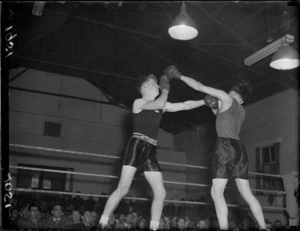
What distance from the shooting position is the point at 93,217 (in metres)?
7.38

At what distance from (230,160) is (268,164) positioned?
24.1 ft

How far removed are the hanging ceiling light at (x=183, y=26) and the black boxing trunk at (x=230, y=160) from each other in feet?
7.29

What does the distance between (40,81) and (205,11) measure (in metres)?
7.60

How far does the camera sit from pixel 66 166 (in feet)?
44.1

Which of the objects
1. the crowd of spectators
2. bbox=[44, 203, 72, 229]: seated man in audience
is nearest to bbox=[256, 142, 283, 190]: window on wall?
the crowd of spectators

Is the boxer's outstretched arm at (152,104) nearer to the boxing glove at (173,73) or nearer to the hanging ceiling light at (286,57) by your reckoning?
the boxing glove at (173,73)

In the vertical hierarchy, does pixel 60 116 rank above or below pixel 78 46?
below

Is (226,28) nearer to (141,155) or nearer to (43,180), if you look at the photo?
(141,155)

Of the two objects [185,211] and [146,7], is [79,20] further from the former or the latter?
[185,211]

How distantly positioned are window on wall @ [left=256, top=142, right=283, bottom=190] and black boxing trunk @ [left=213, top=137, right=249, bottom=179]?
260 inches

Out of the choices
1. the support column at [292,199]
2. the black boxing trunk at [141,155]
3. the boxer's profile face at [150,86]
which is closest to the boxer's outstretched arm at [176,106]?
the boxer's profile face at [150,86]

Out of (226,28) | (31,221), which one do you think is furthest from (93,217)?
(226,28)

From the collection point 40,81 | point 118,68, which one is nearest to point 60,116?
point 40,81

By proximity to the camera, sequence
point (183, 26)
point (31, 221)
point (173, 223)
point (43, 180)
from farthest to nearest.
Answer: point (43, 180)
point (173, 223)
point (31, 221)
point (183, 26)
